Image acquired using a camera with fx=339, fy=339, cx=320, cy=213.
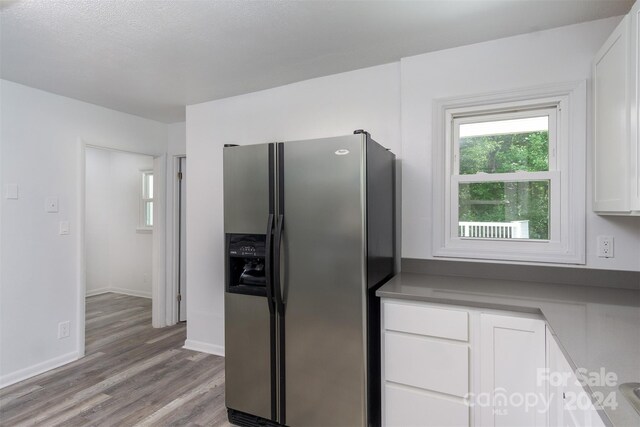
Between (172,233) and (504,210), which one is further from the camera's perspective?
(172,233)

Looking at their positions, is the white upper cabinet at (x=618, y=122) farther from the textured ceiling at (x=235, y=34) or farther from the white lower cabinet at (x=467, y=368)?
the white lower cabinet at (x=467, y=368)

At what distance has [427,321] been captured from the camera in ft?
5.68

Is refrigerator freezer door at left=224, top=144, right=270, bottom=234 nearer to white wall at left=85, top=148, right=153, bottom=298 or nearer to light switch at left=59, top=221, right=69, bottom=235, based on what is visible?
light switch at left=59, top=221, right=69, bottom=235

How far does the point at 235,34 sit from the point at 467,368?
7.19ft

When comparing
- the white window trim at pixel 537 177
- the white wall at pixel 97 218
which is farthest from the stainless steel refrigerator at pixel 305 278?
the white wall at pixel 97 218

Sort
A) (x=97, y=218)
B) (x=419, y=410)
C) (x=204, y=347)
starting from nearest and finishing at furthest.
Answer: (x=419, y=410)
(x=204, y=347)
(x=97, y=218)

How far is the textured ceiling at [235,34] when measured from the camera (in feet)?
5.68

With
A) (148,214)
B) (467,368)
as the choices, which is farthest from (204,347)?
(148,214)

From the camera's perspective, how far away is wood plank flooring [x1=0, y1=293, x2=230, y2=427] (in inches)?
85.1

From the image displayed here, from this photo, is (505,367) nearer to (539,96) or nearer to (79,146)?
(539,96)

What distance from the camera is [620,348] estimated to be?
1099mm

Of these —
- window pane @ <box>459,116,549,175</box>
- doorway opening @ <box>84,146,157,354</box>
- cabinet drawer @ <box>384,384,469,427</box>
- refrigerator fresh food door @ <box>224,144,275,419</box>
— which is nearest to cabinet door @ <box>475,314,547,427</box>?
cabinet drawer @ <box>384,384,469,427</box>

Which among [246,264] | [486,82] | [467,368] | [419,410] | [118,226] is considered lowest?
[419,410]

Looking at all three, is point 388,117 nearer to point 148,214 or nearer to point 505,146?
point 505,146
